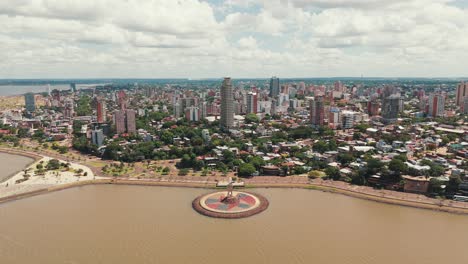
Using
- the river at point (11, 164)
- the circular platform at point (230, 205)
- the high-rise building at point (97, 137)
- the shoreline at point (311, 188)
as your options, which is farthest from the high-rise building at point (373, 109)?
the river at point (11, 164)

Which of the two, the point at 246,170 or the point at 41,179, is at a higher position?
the point at 246,170

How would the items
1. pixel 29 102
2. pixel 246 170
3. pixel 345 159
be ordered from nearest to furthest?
pixel 246 170 < pixel 345 159 < pixel 29 102

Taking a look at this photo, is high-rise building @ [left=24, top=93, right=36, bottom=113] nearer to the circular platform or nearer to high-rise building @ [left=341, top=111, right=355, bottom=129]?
high-rise building @ [left=341, top=111, right=355, bottom=129]

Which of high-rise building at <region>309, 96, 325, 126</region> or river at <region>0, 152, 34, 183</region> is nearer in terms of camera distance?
river at <region>0, 152, 34, 183</region>

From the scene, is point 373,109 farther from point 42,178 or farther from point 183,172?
point 42,178

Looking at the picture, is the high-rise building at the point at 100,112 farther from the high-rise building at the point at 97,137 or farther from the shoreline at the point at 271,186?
the shoreline at the point at 271,186

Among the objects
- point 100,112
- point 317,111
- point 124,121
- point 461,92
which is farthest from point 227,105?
point 461,92

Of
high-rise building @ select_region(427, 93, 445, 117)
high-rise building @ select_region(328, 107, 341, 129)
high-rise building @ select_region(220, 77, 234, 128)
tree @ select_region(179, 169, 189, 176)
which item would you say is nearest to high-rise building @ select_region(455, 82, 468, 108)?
high-rise building @ select_region(427, 93, 445, 117)

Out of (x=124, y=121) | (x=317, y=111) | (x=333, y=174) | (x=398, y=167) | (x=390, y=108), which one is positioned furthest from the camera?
(x=390, y=108)
